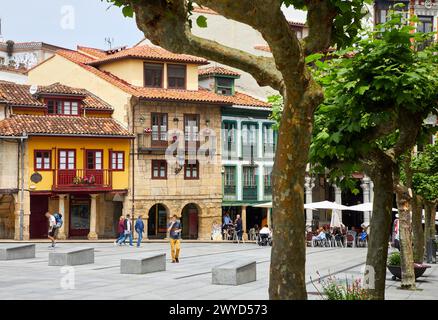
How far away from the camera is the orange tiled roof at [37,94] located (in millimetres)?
43969

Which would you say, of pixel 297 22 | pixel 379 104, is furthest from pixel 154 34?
pixel 297 22

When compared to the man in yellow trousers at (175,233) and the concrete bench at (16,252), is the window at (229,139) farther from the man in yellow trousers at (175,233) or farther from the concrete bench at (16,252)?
the man in yellow trousers at (175,233)

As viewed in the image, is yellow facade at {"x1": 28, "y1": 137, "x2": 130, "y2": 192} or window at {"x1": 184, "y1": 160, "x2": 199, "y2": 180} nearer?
yellow facade at {"x1": 28, "y1": 137, "x2": 130, "y2": 192}

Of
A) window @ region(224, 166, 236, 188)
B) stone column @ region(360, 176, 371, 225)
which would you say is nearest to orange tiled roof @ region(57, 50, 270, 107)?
window @ region(224, 166, 236, 188)

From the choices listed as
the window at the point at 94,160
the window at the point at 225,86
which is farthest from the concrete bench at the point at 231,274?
the window at the point at 225,86

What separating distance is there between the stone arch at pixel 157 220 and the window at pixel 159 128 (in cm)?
412

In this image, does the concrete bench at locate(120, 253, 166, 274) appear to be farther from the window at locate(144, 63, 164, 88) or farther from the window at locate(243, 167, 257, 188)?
the window at locate(243, 167, 257, 188)

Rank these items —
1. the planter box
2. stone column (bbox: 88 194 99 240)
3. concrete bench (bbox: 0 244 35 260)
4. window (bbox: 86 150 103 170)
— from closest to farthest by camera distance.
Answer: the planter box
concrete bench (bbox: 0 244 35 260)
stone column (bbox: 88 194 99 240)
window (bbox: 86 150 103 170)

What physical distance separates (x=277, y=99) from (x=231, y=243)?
2664 centimetres

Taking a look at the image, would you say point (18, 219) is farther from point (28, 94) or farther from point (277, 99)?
point (277, 99)

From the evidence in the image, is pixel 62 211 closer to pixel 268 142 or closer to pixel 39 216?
pixel 39 216

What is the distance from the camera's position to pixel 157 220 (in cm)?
4844

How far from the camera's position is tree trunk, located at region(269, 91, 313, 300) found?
8.59m

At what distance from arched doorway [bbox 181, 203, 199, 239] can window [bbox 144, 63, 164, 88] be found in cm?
771
